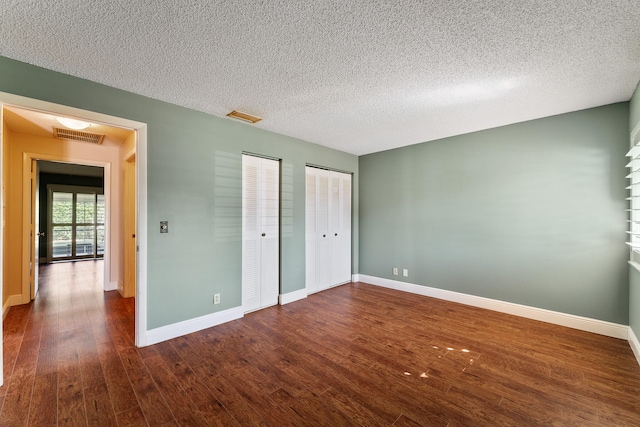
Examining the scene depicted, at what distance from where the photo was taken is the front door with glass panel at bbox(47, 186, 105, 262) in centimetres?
732

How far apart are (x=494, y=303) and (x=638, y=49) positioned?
9.54ft

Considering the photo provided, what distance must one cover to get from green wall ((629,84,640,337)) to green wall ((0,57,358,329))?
375 centimetres

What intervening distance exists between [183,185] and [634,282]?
4586 mm

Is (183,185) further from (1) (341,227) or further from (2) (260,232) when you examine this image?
(1) (341,227)

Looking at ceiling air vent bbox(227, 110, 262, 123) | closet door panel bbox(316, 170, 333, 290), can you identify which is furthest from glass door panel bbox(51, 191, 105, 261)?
ceiling air vent bbox(227, 110, 262, 123)

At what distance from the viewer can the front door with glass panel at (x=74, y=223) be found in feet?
24.0

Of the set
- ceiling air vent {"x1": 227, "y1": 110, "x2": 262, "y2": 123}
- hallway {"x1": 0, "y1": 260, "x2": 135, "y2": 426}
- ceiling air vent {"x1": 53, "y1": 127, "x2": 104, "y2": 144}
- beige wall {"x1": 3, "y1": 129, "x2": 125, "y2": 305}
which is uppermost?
ceiling air vent {"x1": 53, "y1": 127, "x2": 104, "y2": 144}

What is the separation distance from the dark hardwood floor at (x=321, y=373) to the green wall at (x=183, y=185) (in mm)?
504

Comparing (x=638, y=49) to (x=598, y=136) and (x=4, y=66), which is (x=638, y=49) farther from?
(x=4, y=66)

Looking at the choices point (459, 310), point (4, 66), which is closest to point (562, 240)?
point (459, 310)

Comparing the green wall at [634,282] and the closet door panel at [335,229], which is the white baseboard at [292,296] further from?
the green wall at [634,282]

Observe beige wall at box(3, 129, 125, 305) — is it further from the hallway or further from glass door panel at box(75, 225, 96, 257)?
glass door panel at box(75, 225, 96, 257)

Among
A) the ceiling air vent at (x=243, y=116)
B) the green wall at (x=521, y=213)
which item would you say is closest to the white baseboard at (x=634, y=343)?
the green wall at (x=521, y=213)

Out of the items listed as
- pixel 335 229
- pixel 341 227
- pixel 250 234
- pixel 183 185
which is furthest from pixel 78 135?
pixel 341 227
